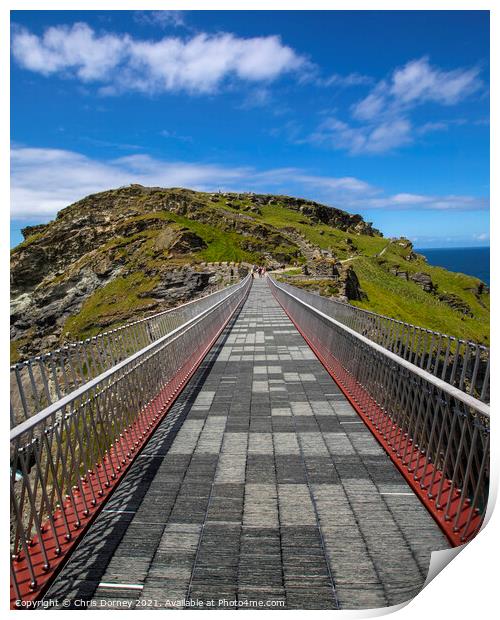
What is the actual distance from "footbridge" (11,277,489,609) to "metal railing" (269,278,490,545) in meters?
0.02

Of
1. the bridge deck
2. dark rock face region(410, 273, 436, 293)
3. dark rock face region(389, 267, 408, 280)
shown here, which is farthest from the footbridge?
dark rock face region(389, 267, 408, 280)

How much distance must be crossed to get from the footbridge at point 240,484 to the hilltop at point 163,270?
78.8 ft

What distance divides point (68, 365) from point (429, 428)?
4.01m

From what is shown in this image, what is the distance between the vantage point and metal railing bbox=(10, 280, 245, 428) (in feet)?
12.0

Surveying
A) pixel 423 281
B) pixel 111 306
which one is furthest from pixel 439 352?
pixel 423 281

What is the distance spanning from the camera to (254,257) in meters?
62.4

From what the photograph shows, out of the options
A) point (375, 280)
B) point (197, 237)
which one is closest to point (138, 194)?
point (197, 237)

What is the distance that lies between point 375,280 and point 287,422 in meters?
54.0

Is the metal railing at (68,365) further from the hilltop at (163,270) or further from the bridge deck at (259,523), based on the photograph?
the hilltop at (163,270)

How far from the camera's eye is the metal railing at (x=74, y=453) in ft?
9.61

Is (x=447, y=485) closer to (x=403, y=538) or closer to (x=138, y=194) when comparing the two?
(x=403, y=538)

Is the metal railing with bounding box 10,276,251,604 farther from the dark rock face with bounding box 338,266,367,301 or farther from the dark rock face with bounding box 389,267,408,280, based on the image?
the dark rock face with bounding box 389,267,408,280

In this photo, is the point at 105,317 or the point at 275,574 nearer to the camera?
the point at 275,574

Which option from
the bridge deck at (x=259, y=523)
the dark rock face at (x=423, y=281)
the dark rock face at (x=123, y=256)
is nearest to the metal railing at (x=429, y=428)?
the bridge deck at (x=259, y=523)
